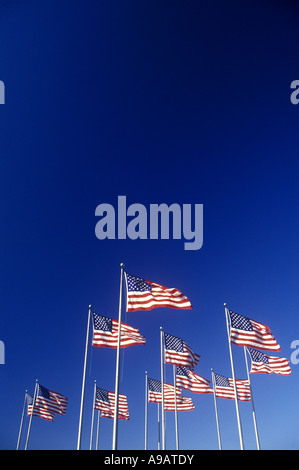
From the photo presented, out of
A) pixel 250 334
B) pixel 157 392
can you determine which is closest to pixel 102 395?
pixel 157 392

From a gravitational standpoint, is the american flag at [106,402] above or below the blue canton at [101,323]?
below

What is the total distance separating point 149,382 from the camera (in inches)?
1288

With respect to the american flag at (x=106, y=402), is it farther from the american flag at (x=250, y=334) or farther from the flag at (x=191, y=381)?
the american flag at (x=250, y=334)

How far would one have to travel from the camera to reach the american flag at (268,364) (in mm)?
27500

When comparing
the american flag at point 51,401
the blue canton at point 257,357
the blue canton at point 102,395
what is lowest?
the american flag at point 51,401

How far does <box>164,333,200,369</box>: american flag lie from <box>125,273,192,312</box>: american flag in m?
7.34

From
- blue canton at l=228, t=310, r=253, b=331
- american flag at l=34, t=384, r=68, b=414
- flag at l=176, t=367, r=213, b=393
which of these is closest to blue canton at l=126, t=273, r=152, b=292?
blue canton at l=228, t=310, r=253, b=331

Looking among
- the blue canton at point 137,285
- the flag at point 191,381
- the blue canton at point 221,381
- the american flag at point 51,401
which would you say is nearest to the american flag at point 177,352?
the flag at point 191,381

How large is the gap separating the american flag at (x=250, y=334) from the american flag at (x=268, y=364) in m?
4.76

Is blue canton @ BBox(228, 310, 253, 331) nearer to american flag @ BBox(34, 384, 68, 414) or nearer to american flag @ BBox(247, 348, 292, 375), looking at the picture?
american flag @ BBox(247, 348, 292, 375)

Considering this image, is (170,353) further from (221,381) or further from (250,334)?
(221,381)

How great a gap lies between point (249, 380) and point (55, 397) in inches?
691
